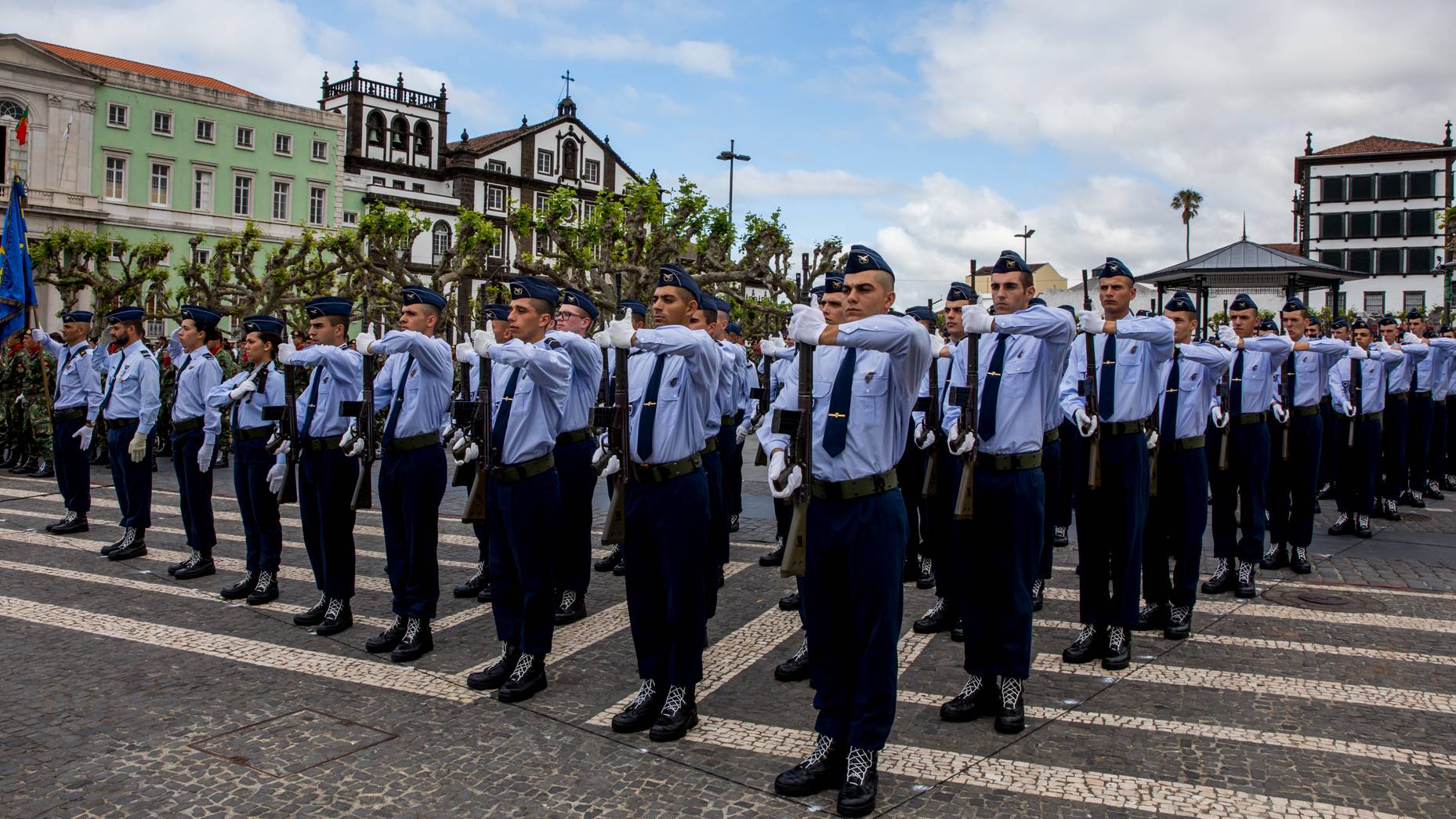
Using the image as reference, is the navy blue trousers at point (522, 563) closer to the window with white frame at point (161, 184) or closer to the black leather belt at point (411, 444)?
the black leather belt at point (411, 444)

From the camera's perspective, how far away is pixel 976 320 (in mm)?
5336

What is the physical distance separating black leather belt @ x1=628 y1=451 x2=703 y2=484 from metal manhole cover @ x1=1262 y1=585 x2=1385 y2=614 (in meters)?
5.23

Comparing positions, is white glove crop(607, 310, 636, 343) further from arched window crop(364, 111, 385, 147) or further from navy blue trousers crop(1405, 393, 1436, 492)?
arched window crop(364, 111, 385, 147)

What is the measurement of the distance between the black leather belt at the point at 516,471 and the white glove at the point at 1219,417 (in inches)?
216

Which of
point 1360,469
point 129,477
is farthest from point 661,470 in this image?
point 1360,469

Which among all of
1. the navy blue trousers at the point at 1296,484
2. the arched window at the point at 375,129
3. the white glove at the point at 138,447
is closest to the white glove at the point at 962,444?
the navy blue trousers at the point at 1296,484

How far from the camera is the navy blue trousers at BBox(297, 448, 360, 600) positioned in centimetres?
709

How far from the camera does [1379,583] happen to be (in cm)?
854

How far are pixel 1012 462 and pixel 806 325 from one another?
1.85 m

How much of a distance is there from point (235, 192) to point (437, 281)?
27.5 meters

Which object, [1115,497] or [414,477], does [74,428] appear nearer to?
[414,477]

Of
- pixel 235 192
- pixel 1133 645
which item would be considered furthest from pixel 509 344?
pixel 235 192

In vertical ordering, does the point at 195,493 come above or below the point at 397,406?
below

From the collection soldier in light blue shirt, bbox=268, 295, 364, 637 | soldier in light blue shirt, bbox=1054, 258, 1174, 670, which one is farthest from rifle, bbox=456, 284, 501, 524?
soldier in light blue shirt, bbox=1054, 258, 1174, 670
